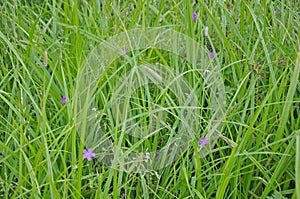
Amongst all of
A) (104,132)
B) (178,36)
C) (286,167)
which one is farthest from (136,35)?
(286,167)

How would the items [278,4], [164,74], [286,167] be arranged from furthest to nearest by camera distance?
1. [278,4]
2. [164,74]
3. [286,167]

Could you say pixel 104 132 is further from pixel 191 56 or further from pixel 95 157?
pixel 191 56

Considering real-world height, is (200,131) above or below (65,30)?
below

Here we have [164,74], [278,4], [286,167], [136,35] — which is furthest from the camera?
[278,4]

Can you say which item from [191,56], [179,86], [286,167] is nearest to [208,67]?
[191,56]

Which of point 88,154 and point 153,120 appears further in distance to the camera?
point 153,120

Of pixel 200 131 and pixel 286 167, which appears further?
pixel 200 131

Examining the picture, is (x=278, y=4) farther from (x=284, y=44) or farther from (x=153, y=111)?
(x=153, y=111)
